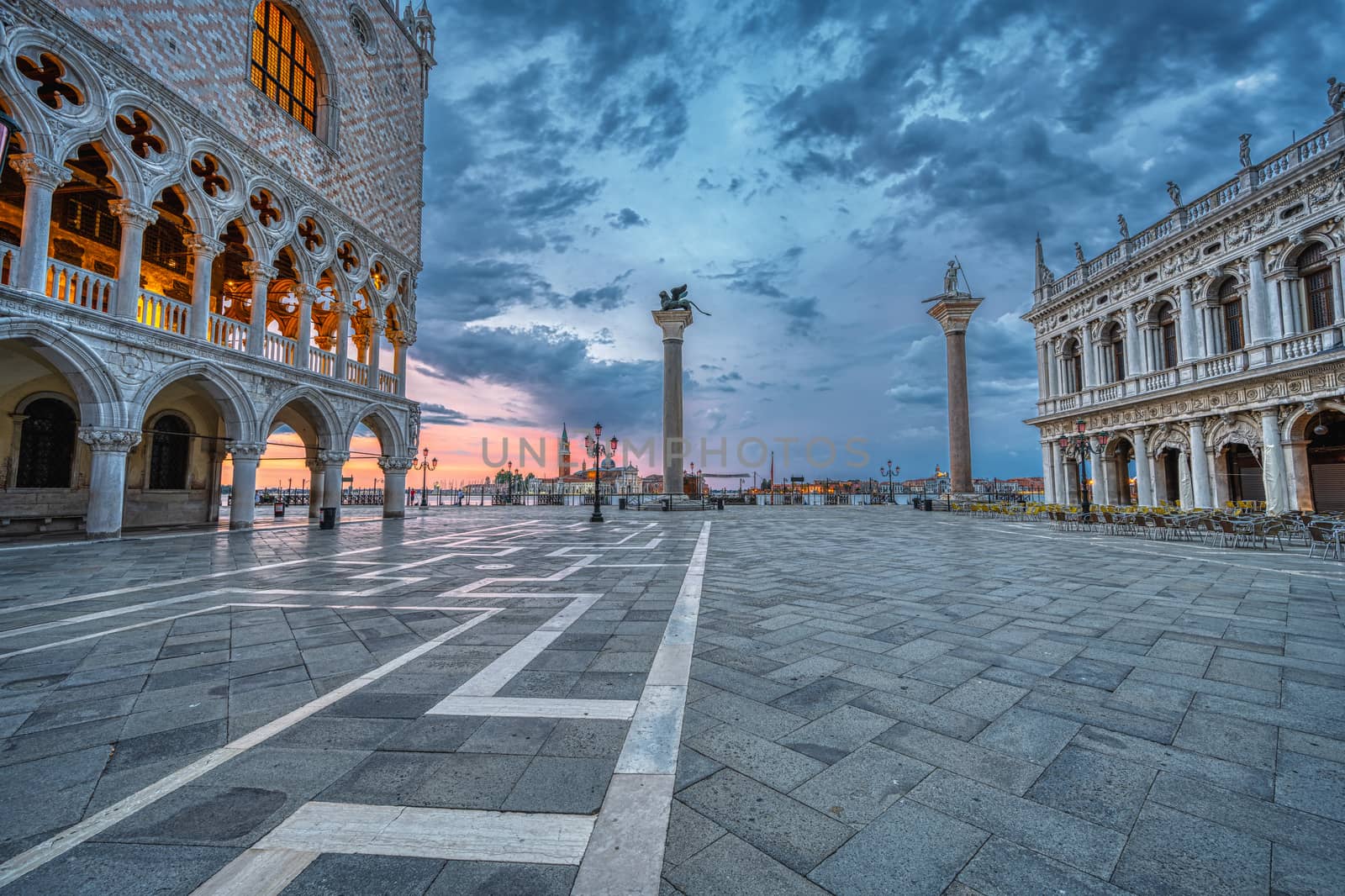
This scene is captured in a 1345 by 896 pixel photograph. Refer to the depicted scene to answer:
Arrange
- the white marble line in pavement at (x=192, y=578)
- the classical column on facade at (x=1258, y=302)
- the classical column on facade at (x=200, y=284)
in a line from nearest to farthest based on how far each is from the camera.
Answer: the white marble line in pavement at (x=192, y=578) < the classical column on facade at (x=200, y=284) < the classical column on facade at (x=1258, y=302)

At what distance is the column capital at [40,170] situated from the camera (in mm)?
10406

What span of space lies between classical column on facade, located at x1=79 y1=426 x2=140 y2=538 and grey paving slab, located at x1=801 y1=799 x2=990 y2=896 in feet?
53.8

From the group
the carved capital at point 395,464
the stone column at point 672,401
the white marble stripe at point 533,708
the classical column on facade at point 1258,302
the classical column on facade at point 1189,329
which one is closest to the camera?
the white marble stripe at point 533,708

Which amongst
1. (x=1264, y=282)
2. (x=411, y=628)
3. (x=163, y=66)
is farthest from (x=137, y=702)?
(x=1264, y=282)

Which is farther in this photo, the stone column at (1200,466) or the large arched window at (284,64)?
the stone column at (1200,466)

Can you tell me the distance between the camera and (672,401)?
28.8 metres

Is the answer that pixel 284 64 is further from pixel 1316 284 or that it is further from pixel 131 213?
pixel 1316 284

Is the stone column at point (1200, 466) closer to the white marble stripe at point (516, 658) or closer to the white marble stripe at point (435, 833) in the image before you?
the white marble stripe at point (516, 658)

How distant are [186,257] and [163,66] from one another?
271 inches

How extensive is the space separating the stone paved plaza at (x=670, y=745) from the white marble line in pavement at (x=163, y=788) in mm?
12

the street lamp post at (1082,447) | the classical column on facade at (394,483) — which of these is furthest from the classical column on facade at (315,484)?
the street lamp post at (1082,447)

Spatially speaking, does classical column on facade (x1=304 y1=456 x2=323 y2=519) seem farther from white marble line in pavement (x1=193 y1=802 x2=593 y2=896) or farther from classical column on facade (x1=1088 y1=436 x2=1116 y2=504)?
classical column on facade (x1=1088 y1=436 x2=1116 y2=504)

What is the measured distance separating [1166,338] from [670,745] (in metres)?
33.1

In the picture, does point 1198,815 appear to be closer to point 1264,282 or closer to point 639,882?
point 639,882
